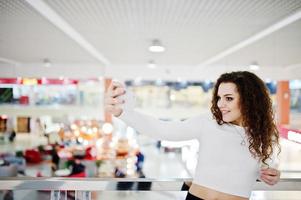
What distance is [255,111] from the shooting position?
129 centimetres

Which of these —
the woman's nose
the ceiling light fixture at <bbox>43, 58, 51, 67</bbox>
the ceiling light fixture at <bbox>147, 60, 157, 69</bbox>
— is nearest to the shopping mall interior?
the ceiling light fixture at <bbox>147, 60, 157, 69</bbox>

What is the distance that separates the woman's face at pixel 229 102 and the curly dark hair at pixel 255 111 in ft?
0.06

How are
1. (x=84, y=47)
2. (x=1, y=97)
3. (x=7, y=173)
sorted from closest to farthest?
(x=1, y=97), (x=84, y=47), (x=7, y=173)

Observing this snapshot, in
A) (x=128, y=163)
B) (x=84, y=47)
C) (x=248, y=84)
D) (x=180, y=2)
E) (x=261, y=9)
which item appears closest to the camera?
(x=248, y=84)

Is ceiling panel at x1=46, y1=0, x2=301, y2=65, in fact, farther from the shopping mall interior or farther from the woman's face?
the woman's face

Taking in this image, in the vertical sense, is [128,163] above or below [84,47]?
below

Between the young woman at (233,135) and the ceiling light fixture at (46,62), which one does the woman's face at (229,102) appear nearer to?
the young woman at (233,135)

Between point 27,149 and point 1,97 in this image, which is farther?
point 27,149

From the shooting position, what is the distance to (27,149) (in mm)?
9344

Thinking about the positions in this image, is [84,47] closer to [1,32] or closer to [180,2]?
[1,32]

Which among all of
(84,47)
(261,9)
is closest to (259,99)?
(261,9)

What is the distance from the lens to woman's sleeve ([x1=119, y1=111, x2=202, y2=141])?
1276 millimetres

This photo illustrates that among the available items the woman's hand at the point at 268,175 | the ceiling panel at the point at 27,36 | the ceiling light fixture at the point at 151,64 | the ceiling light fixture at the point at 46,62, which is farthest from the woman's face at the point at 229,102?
the ceiling light fixture at the point at 46,62

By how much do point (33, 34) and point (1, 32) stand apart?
383mm
